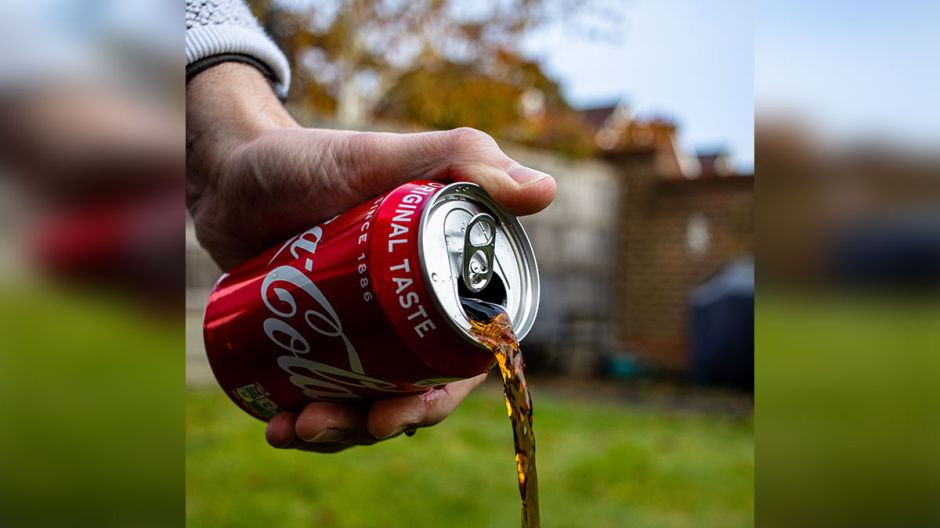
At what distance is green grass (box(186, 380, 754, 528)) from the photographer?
268 centimetres

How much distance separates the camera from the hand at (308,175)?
3.53 feet

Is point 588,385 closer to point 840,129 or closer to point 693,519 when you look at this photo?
point 693,519

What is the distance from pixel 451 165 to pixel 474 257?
0.48 feet

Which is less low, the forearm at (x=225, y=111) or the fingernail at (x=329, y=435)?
the forearm at (x=225, y=111)

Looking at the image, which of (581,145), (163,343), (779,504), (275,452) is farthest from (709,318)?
(163,343)

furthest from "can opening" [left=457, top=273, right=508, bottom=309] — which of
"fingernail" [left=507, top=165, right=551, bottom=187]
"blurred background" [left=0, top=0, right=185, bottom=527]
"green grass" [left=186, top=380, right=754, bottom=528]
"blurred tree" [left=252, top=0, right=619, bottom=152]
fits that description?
"blurred tree" [left=252, top=0, right=619, bottom=152]

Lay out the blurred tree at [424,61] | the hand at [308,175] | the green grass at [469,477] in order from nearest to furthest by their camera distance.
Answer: the hand at [308,175] → the green grass at [469,477] → the blurred tree at [424,61]

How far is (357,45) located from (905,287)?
18.0 feet

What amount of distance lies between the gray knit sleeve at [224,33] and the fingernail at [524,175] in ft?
1.82

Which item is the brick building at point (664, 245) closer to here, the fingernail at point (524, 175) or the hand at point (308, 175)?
the hand at point (308, 175)

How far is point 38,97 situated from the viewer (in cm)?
44

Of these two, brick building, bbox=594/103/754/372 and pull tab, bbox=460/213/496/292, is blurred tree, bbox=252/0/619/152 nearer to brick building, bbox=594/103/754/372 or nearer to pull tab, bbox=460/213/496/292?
brick building, bbox=594/103/754/372

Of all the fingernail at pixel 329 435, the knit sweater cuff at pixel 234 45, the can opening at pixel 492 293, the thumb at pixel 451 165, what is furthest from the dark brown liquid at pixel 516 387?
the knit sweater cuff at pixel 234 45

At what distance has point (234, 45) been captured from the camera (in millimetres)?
1336
